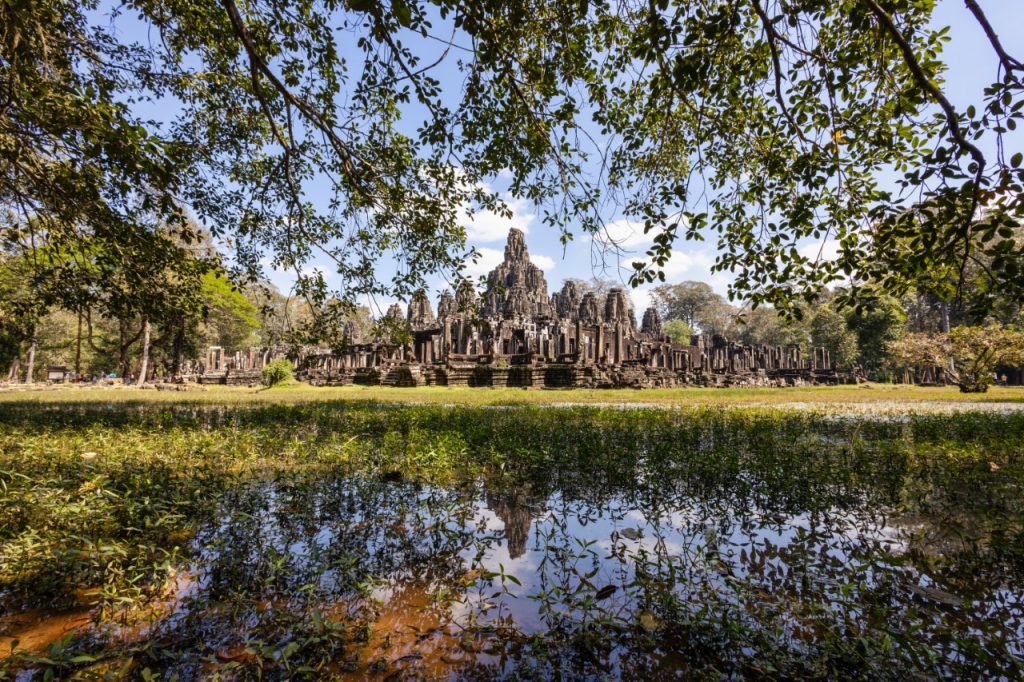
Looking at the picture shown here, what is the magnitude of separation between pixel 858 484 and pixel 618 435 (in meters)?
3.46

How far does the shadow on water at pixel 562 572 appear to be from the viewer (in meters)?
1.91

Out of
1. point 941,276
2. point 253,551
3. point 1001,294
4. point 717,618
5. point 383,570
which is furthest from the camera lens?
point 941,276

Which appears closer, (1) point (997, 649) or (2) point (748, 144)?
(1) point (997, 649)

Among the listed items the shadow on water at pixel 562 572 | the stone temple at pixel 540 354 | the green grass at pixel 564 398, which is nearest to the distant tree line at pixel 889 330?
the shadow on water at pixel 562 572

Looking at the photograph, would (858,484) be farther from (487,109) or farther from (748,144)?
(487,109)

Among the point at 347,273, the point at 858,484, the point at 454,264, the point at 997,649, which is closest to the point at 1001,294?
the point at 858,484

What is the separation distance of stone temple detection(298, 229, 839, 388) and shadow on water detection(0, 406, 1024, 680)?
313 centimetres

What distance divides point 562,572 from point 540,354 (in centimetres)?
2719

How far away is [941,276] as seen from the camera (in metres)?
3.83

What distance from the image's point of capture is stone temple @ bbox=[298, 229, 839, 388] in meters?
25.3

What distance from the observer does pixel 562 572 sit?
9.04 ft

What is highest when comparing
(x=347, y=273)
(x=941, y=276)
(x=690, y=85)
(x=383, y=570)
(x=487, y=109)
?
(x=487, y=109)

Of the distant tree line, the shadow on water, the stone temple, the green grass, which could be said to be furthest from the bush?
the distant tree line

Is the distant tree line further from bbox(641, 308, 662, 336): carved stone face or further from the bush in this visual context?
the bush
